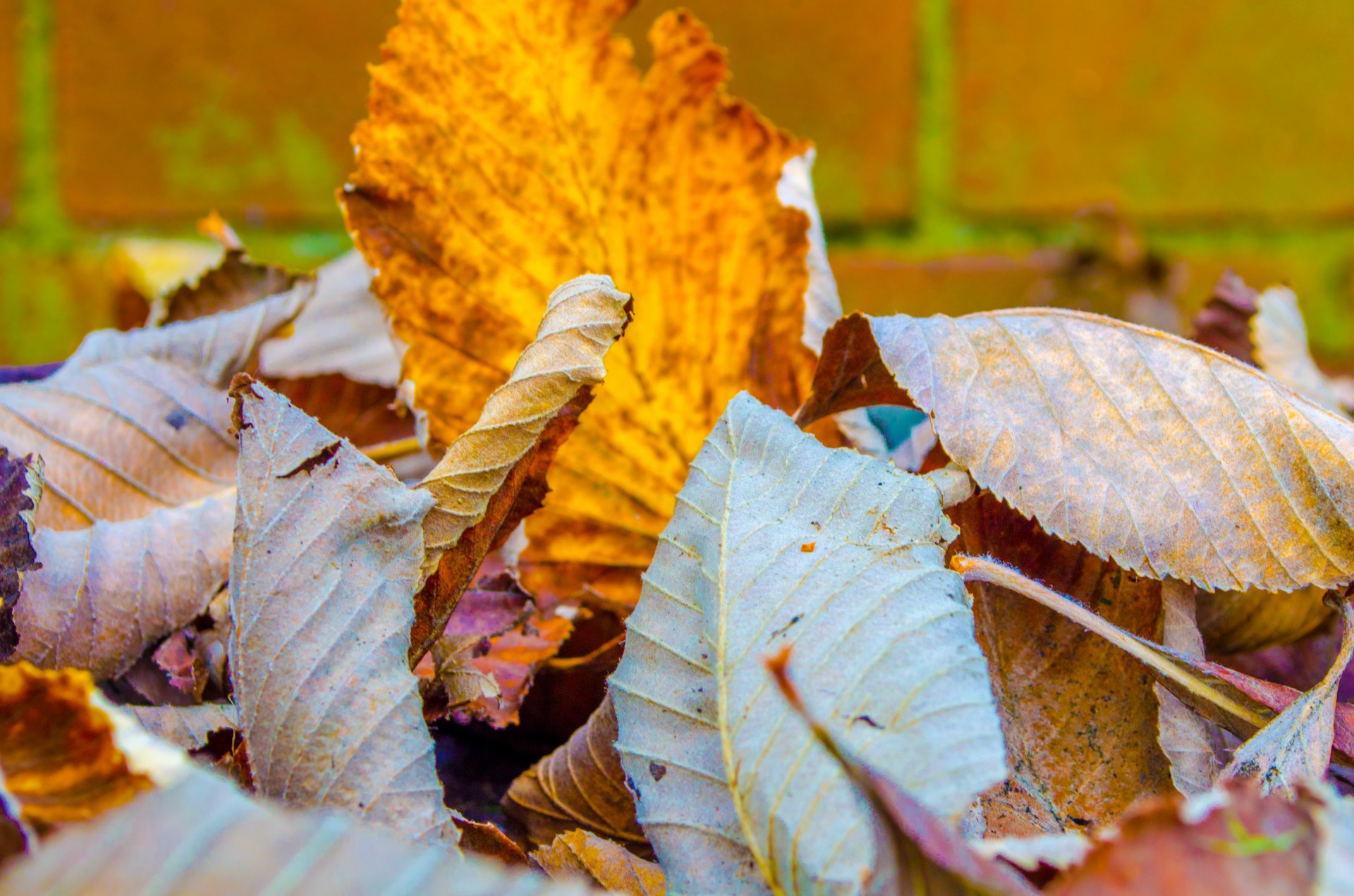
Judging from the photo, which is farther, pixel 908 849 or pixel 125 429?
pixel 125 429

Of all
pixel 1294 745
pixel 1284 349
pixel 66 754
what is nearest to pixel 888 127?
pixel 1284 349

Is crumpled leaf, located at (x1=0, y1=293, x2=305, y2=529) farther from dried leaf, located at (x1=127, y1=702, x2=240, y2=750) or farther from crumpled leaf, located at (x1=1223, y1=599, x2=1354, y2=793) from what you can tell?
crumpled leaf, located at (x1=1223, y1=599, x2=1354, y2=793)

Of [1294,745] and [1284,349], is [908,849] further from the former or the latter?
[1284,349]

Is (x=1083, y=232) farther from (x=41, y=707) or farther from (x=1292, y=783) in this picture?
(x=41, y=707)

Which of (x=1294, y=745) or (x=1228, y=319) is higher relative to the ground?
(x=1228, y=319)

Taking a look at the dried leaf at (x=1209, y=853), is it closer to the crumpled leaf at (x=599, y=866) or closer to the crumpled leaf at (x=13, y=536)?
the crumpled leaf at (x=599, y=866)

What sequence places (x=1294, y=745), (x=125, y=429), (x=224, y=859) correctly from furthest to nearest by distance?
(x=125, y=429) < (x=1294, y=745) < (x=224, y=859)

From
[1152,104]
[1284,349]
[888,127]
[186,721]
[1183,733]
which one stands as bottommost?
[186,721]
